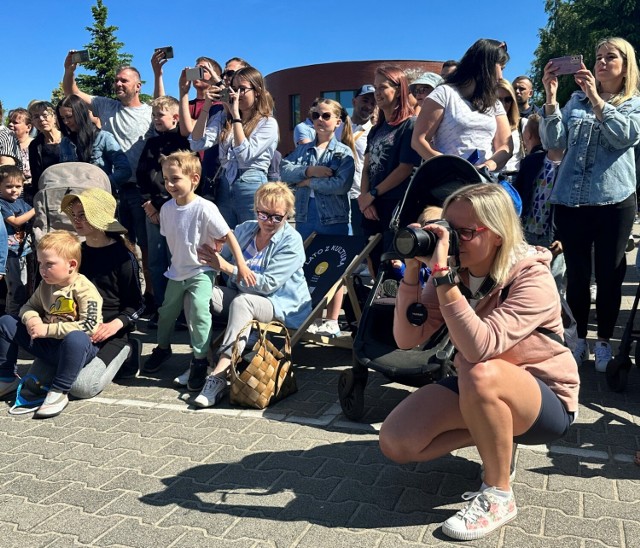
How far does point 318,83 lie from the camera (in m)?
41.8

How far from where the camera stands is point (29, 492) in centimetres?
305

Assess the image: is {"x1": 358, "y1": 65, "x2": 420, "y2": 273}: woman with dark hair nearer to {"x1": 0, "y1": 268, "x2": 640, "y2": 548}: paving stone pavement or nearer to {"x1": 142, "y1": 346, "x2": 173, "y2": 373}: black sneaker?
{"x1": 0, "y1": 268, "x2": 640, "y2": 548}: paving stone pavement

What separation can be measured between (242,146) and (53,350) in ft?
7.32

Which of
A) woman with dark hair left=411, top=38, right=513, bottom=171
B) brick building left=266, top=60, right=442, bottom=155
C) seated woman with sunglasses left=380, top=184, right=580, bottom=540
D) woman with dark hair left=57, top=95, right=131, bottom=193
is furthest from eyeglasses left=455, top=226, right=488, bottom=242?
brick building left=266, top=60, right=442, bottom=155

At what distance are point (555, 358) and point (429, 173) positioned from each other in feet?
4.97

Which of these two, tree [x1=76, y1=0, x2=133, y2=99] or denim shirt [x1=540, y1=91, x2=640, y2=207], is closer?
denim shirt [x1=540, y1=91, x2=640, y2=207]

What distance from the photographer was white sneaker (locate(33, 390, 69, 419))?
159 inches

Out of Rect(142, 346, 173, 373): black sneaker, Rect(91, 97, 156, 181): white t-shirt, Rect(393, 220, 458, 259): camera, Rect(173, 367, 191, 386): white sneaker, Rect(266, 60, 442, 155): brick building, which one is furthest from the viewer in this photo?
Rect(266, 60, 442, 155): brick building

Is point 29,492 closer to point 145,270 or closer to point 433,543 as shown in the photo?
point 433,543

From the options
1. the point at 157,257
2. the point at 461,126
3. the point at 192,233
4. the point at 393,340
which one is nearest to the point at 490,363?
the point at 393,340

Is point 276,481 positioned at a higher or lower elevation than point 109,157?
lower

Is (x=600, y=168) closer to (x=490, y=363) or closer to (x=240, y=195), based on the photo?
(x=490, y=363)

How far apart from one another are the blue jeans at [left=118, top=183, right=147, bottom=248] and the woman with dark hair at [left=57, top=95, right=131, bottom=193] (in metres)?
0.10

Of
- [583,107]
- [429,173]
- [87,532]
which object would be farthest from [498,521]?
[583,107]
